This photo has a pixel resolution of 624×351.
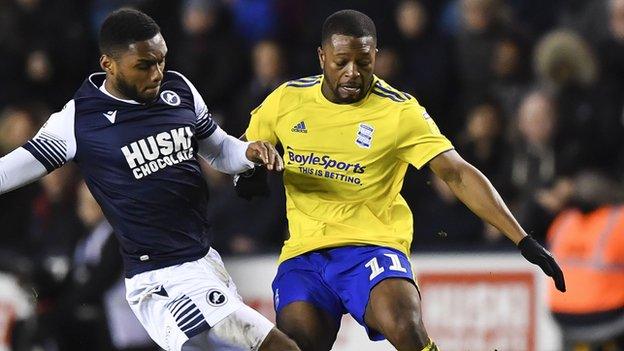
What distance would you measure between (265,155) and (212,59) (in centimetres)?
586

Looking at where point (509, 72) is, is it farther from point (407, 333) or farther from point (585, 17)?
point (407, 333)

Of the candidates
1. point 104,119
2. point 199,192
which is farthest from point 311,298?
point 104,119

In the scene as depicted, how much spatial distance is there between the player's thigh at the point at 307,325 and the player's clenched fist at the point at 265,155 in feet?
2.45

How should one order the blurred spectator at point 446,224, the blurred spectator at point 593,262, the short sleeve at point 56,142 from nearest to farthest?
1. the short sleeve at point 56,142
2. the blurred spectator at point 593,262
3. the blurred spectator at point 446,224

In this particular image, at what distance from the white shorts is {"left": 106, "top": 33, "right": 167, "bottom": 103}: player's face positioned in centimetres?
84

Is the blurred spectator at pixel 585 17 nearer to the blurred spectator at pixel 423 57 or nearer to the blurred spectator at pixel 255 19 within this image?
the blurred spectator at pixel 423 57

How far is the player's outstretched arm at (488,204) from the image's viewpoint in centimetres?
647

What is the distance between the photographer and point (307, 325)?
656cm

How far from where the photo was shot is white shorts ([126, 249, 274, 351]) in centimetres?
621

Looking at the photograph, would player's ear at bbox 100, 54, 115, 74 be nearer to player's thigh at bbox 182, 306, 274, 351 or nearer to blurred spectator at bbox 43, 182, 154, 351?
player's thigh at bbox 182, 306, 274, 351

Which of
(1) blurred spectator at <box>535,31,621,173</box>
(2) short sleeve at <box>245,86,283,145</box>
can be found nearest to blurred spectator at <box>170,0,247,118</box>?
(1) blurred spectator at <box>535,31,621,173</box>

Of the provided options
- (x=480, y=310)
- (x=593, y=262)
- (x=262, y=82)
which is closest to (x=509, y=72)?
(x=262, y=82)

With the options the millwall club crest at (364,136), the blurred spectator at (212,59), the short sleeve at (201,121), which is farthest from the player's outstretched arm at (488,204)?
the blurred spectator at (212,59)

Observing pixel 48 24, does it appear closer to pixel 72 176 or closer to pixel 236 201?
pixel 72 176
